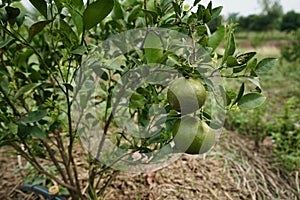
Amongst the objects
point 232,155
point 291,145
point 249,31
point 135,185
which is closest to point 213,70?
point 135,185

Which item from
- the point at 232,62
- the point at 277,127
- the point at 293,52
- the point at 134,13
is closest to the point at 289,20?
the point at 293,52

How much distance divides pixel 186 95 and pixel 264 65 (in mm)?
189

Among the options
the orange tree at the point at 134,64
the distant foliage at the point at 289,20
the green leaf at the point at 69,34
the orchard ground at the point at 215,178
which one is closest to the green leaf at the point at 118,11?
the orange tree at the point at 134,64

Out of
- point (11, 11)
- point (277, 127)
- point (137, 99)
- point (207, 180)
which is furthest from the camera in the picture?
point (277, 127)

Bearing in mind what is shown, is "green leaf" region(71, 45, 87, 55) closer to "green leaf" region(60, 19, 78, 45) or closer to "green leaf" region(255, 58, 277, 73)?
"green leaf" region(60, 19, 78, 45)

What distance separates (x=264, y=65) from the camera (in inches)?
21.8

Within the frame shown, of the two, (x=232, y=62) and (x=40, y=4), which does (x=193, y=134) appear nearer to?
(x=232, y=62)

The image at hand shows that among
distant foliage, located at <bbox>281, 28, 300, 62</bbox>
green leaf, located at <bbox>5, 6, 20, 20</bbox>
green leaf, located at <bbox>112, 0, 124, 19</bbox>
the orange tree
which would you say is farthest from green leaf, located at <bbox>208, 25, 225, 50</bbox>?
distant foliage, located at <bbox>281, 28, 300, 62</bbox>

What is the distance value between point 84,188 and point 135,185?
0.19m

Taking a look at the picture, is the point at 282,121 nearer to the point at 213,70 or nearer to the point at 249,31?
the point at 213,70

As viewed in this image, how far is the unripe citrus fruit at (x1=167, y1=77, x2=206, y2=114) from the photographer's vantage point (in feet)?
1.50

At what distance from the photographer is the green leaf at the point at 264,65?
55 centimetres

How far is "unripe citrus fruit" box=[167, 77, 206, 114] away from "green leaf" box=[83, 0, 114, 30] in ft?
0.52

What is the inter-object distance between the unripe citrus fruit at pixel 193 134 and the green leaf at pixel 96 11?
8.4 inches
